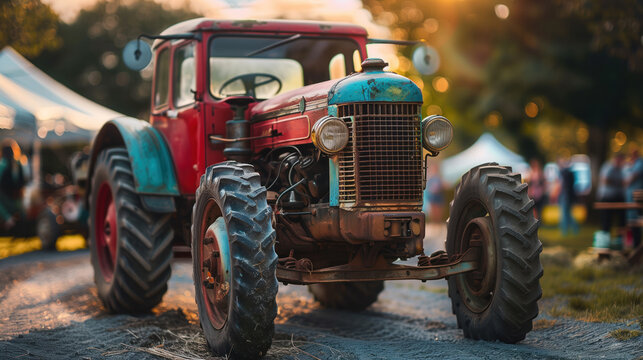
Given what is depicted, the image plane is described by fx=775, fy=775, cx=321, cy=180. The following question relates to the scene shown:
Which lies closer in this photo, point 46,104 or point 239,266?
point 239,266

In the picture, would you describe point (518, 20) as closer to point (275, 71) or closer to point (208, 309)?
point (275, 71)

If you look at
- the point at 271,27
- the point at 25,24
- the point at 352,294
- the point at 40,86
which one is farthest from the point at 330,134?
the point at 40,86

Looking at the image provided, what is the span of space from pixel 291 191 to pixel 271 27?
6.28 ft

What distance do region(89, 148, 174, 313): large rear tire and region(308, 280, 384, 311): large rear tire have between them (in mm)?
1840

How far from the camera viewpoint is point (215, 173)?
570 centimetres

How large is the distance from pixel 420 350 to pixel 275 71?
2996 millimetres

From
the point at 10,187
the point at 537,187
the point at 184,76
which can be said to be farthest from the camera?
the point at 537,187

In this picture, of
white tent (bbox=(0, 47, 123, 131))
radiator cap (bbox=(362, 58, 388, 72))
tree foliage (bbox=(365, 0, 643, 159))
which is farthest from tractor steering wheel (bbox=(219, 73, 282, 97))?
white tent (bbox=(0, 47, 123, 131))

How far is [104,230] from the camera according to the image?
8.36 meters

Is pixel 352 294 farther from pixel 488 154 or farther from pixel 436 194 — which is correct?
pixel 488 154

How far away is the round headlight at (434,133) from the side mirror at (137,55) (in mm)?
2783

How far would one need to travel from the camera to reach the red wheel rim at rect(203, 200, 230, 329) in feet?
18.3

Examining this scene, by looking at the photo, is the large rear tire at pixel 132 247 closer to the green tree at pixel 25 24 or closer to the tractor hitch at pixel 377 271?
the tractor hitch at pixel 377 271

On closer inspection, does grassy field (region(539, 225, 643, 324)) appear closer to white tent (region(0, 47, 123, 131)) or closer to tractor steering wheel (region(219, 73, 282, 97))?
tractor steering wheel (region(219, 73, 282, 97))
